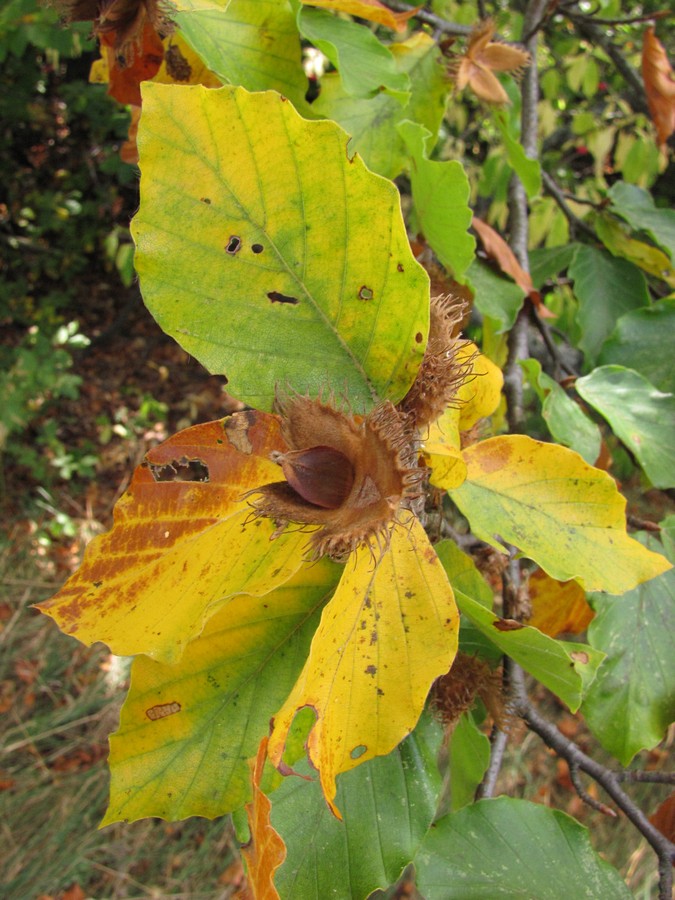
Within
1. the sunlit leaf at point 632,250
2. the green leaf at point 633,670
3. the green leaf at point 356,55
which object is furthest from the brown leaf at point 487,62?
the green leaf at point 633,670

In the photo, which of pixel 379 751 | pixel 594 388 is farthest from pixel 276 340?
pixel 594 388

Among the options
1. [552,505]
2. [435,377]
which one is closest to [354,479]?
[435,377]

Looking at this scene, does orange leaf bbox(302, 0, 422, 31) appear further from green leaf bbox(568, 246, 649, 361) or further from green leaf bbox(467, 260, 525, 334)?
green leaf bbox(568, 246, 649, 361)

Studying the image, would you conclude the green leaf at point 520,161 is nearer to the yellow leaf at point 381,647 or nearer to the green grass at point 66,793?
the yellow leaf at point 381,647

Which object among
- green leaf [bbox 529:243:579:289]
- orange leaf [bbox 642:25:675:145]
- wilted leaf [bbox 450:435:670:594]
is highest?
orange leaf [bbox 642:25:675:145]

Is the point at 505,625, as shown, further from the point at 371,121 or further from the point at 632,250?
the point at 632,250

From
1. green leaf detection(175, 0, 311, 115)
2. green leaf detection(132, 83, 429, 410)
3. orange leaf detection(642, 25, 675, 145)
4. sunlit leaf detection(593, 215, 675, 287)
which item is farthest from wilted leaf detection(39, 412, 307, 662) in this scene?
orange leaf detection(642, 25, 675, 145)

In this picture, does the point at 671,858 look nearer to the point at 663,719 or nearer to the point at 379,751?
the point at 663,719
